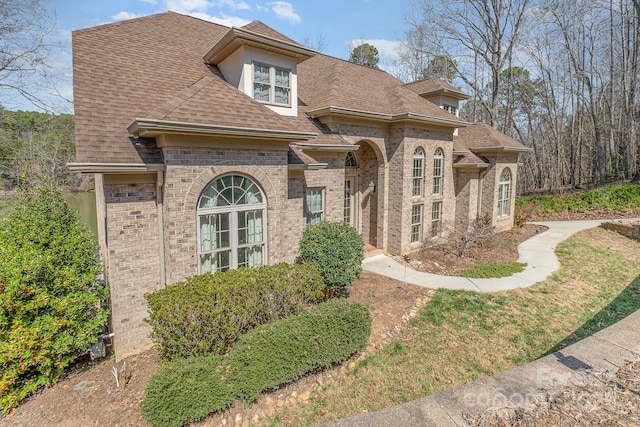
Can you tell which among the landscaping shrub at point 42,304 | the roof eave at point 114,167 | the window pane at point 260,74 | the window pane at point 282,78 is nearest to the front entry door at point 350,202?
the window pane at point 282,78

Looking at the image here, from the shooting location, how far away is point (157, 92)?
26.3 ft

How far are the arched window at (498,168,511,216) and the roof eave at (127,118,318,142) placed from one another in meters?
13.5

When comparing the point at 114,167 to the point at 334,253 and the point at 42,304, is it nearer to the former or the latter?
the point at 42,304

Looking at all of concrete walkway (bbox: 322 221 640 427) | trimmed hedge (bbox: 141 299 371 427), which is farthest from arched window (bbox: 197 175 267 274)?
concrete walkway (bbox: 322 221 640 427)

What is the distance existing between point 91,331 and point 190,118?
4264 millimetres

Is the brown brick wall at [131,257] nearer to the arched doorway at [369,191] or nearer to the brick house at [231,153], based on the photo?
the brick house at [231,153]

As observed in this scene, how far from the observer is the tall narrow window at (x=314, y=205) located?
33.3ft

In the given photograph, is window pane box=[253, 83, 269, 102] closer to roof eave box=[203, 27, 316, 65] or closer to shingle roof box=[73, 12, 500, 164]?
shingle roof box=[73, 12, 500, 164]

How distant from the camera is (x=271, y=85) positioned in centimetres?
914

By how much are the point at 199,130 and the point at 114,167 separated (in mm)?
1673

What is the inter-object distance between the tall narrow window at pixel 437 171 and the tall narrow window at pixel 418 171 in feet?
2.80

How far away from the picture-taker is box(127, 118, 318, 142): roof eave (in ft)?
18.5

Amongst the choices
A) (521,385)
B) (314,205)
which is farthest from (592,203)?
(521,385)

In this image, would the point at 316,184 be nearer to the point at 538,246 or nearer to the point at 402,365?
the point at 402,365
